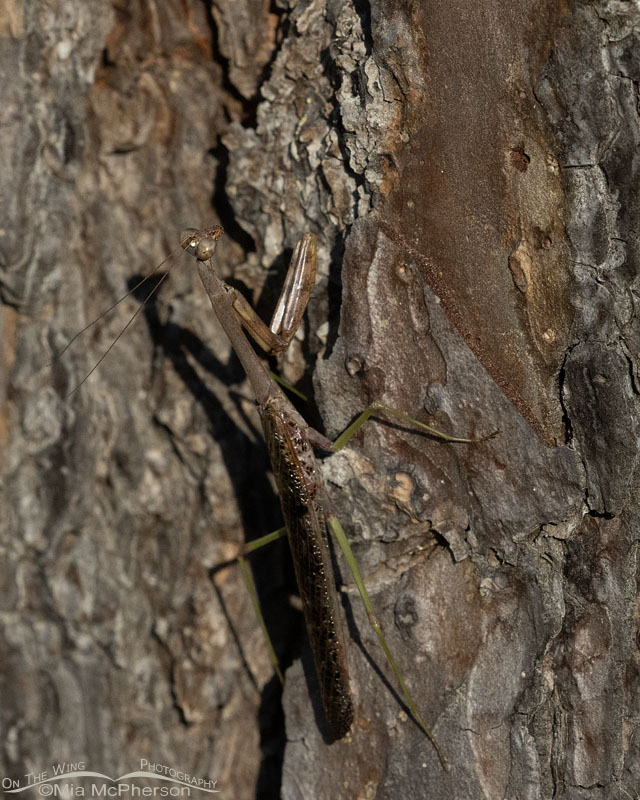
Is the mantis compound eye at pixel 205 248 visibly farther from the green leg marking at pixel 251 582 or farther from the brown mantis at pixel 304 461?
the green leg marking at pixel 251 582

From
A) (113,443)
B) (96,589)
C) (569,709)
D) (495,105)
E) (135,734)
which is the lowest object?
(569,709)

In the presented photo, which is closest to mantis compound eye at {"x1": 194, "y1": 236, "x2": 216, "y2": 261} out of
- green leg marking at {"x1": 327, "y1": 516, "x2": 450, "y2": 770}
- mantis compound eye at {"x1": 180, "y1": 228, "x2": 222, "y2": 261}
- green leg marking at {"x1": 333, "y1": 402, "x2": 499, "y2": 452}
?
mantis compound eye at {"x1": 180, "y1": 228, "x2": 222, "y2": 261}

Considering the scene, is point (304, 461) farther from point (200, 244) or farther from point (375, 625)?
point (200, 244)

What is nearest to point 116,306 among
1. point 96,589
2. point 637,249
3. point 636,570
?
point 96,589

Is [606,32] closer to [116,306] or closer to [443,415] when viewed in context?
[443,415]

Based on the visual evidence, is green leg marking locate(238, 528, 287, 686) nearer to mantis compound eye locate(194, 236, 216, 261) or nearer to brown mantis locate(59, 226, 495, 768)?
brown mantis locate(59, 226, 495, 768)

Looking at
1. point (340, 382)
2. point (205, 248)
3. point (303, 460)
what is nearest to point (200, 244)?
point (205, 248)

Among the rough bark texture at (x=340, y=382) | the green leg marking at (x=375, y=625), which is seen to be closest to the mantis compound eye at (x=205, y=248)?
the rough bark texture at (x=340, y=382)
